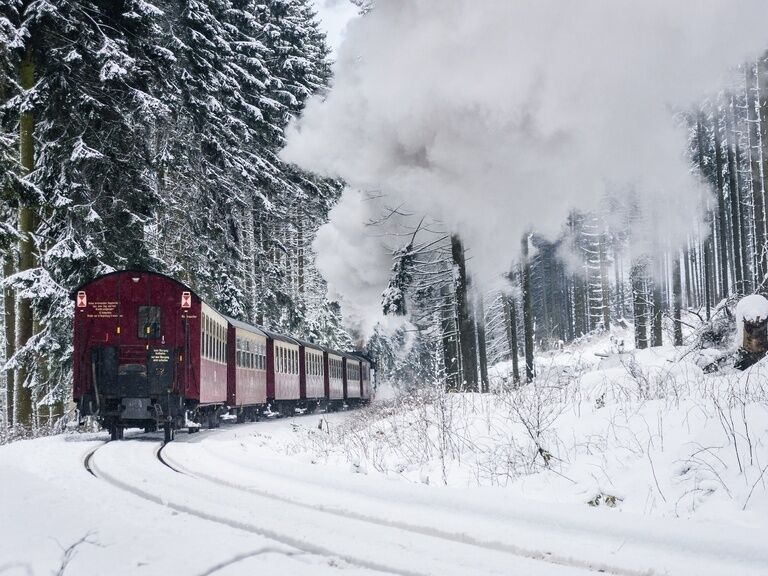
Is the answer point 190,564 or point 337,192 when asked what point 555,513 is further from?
point 337,192

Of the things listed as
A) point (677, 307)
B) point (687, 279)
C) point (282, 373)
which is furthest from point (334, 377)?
point (687, 279)

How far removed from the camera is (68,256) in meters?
16.4

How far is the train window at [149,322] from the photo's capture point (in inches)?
587

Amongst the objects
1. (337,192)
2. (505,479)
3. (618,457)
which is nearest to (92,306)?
(505,479)

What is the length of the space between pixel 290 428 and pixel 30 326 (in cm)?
689

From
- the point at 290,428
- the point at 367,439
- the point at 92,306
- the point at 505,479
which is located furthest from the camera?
the point at 290,428

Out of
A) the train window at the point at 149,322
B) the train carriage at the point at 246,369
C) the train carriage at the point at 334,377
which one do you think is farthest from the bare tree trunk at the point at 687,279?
the train window at the point at 149,322

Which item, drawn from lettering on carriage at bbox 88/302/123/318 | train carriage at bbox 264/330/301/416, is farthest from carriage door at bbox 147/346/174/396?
train carriage at bbox 264/330/301/416

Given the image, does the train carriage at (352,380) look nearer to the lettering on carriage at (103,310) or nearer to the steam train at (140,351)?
the steam train at (140,351)

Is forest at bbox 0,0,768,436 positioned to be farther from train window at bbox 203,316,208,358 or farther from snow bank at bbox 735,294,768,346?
train window at bbox 203,316,208,358

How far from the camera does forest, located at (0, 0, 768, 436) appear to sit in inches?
659

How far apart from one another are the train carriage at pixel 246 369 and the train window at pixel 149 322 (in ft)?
12.1

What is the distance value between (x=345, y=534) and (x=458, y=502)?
1407mm

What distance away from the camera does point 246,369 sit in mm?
20000
